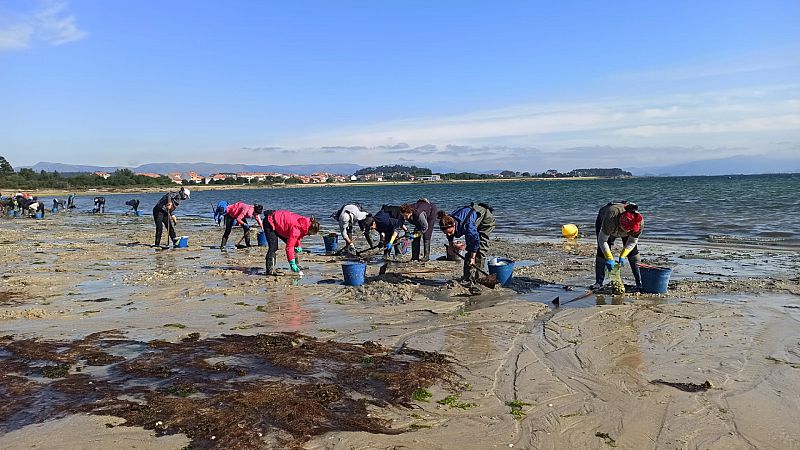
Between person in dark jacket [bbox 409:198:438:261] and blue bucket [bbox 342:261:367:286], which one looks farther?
person in dark jacket [bbox 409:198:438:261]

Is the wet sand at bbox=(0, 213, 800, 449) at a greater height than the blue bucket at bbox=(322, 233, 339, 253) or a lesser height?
lesser

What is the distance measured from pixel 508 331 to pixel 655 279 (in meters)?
3.50

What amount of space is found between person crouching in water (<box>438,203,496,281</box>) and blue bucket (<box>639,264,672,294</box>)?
270 centimetres

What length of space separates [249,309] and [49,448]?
15.9ft

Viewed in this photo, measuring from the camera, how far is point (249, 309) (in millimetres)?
9031

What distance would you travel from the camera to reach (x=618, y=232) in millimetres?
9914

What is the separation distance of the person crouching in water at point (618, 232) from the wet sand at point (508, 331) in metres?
0.61

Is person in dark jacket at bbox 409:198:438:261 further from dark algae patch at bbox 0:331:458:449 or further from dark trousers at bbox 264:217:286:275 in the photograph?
dark algae patch at bbox 0:331:458:449

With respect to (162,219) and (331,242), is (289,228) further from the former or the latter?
(162,219)

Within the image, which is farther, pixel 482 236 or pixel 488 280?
pixel 482 236

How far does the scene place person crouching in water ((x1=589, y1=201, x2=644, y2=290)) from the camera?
955 centimetres

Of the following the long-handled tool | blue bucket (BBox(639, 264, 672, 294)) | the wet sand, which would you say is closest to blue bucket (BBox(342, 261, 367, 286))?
the wet sand

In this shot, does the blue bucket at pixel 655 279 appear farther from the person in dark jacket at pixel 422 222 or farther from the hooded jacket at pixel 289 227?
the hooded jacket at pixel 289 227

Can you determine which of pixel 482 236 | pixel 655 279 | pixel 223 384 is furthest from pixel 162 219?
pixel 655 279
